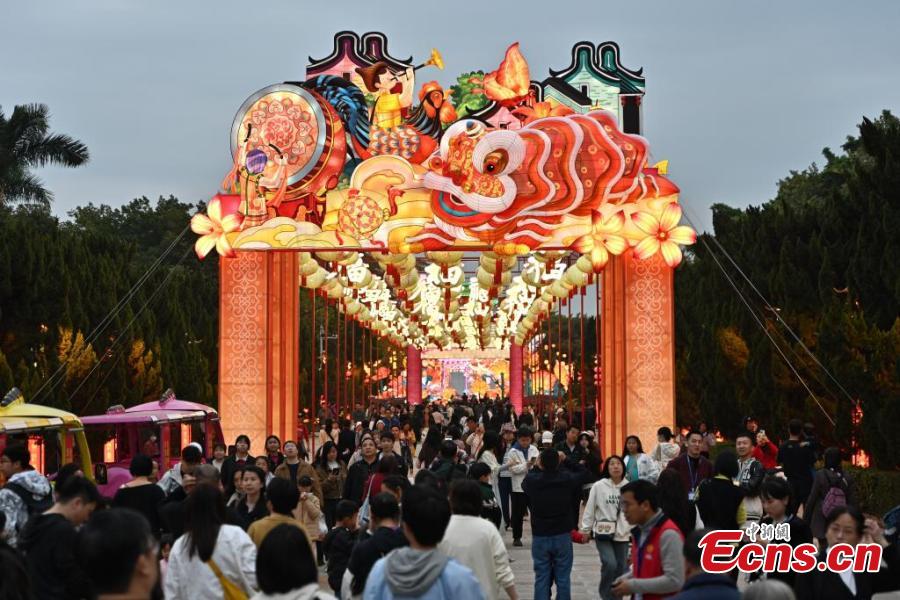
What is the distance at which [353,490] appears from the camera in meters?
12.8

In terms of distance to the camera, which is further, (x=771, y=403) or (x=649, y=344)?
(x=771, y=403)

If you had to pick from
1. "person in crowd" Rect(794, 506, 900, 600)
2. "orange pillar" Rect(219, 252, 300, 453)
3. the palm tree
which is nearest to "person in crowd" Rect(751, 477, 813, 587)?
"person in crowd" Rect(794, 506, 900, 600)

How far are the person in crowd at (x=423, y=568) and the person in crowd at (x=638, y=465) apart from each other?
26.5 ft

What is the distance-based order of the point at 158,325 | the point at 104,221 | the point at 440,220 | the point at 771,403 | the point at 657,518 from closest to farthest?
the point at 657,518
the point at 440,220
the point at 771,403
the point at 158,325
the point at 104,221

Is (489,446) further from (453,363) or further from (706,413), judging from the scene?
(453,363)

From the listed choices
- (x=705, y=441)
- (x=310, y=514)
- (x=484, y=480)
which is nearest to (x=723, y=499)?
(x=484, y=480)

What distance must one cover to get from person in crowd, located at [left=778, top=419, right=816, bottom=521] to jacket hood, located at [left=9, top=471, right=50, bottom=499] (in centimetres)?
848

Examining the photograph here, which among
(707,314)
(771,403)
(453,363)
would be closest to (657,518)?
(771,403)

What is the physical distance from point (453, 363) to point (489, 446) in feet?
253

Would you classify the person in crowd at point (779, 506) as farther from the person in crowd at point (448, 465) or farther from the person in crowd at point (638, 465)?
the person in crowd at point (638, 465)

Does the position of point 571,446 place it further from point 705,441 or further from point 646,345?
point 646,345

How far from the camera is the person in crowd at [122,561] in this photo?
15.3ft

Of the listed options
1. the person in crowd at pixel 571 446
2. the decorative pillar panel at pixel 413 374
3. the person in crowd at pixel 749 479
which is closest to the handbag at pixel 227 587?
the person in crowd at pixel 749 479

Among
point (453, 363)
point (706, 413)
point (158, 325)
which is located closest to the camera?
point (706, 413)
